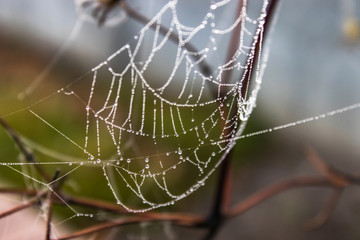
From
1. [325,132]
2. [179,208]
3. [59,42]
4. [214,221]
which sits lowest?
[325,132]

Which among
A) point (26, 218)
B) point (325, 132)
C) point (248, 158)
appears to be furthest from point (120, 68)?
point (26, 218)

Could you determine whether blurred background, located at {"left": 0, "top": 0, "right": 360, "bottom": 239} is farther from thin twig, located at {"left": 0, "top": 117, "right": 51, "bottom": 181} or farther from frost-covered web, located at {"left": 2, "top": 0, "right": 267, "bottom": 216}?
thin twig, located at {"left": 0, "top": 117, "right": 51, "bottom": 181}

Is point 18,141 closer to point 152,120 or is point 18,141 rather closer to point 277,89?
point 152,120

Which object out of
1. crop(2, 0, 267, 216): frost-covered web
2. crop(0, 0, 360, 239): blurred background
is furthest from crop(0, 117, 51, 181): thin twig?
crop(0, 0, 360, 239): blurred background

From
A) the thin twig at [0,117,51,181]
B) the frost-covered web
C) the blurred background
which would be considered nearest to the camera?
the thin twig at [0,117,51,181]

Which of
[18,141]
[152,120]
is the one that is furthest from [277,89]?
[18,141]

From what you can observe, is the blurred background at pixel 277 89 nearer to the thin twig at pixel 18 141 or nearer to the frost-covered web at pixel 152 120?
the frost-covered web at pixel 152 120

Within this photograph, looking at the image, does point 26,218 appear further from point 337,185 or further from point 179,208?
point 179,208

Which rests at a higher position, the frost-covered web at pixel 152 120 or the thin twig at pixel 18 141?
the thin twig at pixel 18 141

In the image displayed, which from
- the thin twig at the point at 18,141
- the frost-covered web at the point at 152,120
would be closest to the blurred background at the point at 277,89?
the frost-covered web at the point at 152,120
